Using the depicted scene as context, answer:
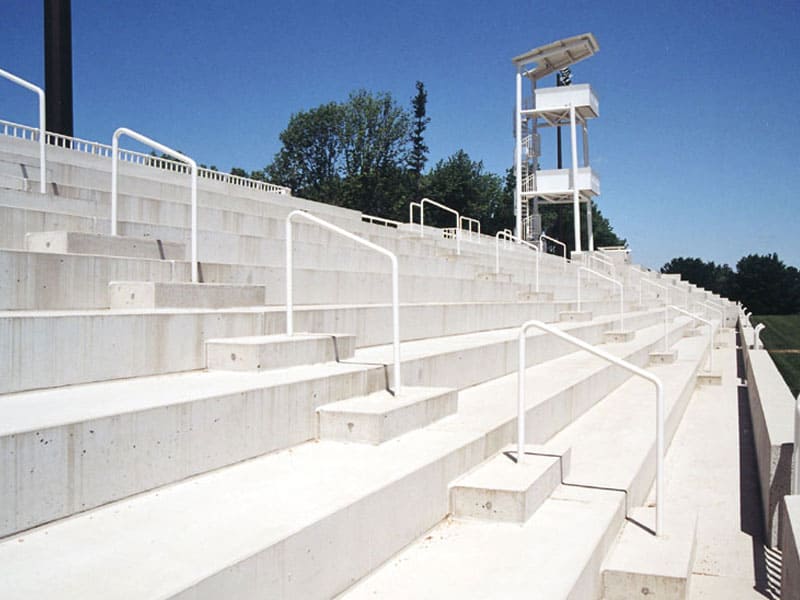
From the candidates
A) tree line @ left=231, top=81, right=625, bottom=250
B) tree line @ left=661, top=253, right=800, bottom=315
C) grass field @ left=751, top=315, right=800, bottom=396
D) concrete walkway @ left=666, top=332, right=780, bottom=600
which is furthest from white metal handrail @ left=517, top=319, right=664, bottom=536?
tree line @ left=661, top=253, right=800, bottom=315

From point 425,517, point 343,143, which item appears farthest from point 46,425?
point 343,143

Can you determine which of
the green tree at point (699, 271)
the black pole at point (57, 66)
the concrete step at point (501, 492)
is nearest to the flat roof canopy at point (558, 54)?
the black pole at point (57, 66)

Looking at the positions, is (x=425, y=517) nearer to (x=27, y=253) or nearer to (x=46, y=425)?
(x=46, y=425)

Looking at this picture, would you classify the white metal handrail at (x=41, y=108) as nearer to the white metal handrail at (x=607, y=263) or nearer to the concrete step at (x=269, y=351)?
the concrete step at (x=269, y=351)

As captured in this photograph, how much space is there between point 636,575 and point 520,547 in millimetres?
662

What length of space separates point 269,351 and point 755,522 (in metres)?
4.13

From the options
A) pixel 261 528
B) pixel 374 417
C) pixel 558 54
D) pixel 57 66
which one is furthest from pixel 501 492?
pixel 558 54

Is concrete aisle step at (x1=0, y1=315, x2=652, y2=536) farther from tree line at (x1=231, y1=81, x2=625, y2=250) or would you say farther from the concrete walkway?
tree line at (x1=231, y1=81, x2=625, y2=250)

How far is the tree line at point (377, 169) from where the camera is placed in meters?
55.0

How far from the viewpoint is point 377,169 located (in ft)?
188

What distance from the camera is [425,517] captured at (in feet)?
11.8

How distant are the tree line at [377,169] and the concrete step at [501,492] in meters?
49.4

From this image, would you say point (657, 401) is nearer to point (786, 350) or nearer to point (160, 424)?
point (160, 424)

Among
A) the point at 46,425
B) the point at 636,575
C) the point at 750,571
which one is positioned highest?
the point at 46,425
